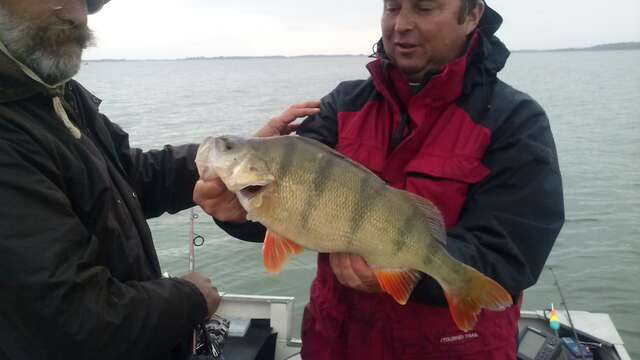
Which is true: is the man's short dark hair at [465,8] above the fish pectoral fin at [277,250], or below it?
above

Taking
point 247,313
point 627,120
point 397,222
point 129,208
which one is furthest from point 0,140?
point 627,120

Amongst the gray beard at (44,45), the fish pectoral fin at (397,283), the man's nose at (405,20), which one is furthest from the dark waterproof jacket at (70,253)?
the man's nose at (405,20)

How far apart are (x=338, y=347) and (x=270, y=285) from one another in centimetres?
658

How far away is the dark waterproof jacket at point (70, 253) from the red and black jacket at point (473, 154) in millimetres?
519

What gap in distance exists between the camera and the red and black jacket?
2363mm

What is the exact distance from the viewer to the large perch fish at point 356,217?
2318 mm

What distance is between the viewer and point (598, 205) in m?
12.5

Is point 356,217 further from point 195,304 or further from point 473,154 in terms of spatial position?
point 195,304

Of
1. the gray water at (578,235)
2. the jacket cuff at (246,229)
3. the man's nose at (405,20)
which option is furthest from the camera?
the gray water at (578,235)

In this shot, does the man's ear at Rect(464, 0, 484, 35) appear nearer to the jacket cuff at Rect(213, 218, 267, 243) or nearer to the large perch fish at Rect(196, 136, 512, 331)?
the large perch fish at Rect(196, 136, 512, 331)

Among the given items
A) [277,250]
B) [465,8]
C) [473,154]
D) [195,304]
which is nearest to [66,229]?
[195,304]

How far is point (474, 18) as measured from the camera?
2.71m

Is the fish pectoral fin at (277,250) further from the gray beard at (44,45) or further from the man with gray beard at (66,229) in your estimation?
the gray beard at (44,45)

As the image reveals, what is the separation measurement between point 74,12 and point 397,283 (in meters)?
2.13
